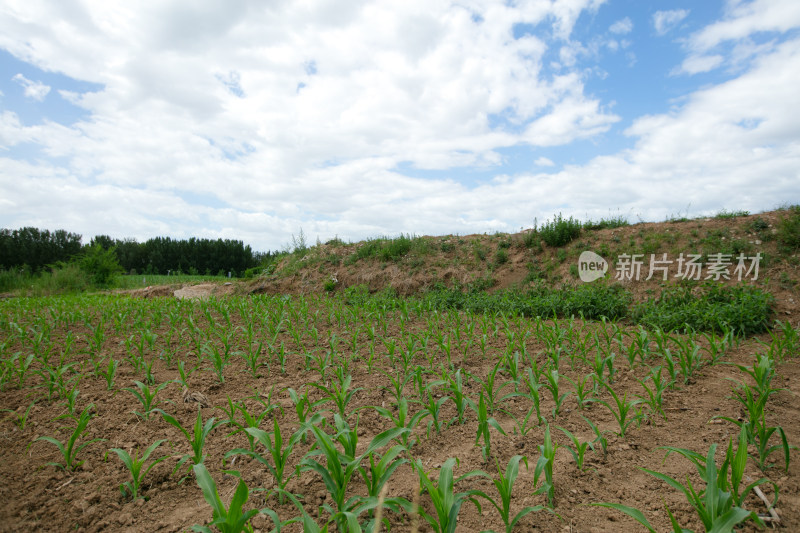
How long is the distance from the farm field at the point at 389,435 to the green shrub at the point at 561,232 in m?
5.43

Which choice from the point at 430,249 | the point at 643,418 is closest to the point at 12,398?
the point at 643,418

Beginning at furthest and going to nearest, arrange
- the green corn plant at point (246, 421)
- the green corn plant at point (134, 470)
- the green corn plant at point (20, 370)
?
1. the green corn plant at point (20, 370)
2. the green corn plant at point (246, 421)
3. the green corn plant at point (134, 470)

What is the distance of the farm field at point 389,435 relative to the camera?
184 cm

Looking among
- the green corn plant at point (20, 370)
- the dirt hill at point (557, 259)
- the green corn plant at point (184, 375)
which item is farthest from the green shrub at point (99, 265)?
the green corn plant at point (184, 375)

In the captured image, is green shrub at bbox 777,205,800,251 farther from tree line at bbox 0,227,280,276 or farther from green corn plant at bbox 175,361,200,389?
tree line at bbox 0,227,280,276

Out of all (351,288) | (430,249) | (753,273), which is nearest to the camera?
(753,273)

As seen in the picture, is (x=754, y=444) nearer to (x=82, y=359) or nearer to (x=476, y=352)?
(x=476, y=352)

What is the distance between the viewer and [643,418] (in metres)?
2.73

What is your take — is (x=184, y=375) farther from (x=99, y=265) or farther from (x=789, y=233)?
(x=99, y=265)

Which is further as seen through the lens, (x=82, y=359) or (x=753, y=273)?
(x=753, y=273)

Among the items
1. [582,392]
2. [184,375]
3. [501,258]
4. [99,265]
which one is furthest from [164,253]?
[582,392]

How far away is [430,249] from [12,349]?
880cm

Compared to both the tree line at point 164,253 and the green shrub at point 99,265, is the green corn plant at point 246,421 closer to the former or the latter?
the green shrub at point 99,265

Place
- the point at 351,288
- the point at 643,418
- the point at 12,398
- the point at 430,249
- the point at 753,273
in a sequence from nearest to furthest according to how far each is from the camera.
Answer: the point at 643,418, the point at 12,398, the point at 753,273, the point at 351,288, the point at 430,249
